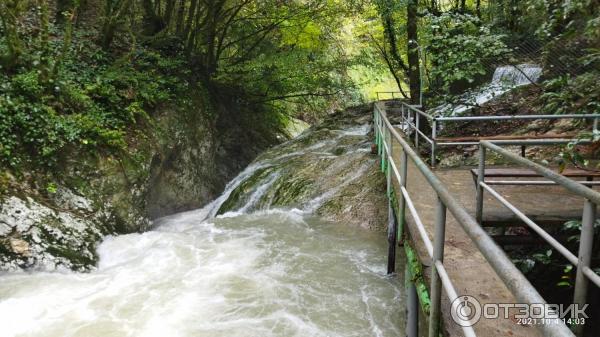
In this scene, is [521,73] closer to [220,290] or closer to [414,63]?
[414,63]

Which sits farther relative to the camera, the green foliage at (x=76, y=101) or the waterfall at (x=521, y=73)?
the waterfall at (x=521, y=73)

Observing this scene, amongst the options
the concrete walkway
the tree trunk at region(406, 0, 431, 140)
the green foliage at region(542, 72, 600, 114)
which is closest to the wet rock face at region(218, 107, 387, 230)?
the tree trunk at region(406, 0, 431, 140)

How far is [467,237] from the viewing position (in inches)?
148

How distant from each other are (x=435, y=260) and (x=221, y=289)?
12.9 feet

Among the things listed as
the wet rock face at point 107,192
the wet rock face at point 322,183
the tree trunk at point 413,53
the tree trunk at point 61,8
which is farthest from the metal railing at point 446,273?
the tree trunk at point 61,8

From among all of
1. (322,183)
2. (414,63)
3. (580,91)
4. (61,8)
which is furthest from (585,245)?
(61,8)

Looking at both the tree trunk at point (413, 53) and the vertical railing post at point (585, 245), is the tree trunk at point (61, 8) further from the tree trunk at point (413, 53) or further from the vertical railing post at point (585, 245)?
the vertical railing post at point (585, 245)

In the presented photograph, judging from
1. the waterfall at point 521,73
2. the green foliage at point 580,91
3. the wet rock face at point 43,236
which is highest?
the waterfall at point 521,73

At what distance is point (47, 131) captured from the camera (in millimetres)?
7367

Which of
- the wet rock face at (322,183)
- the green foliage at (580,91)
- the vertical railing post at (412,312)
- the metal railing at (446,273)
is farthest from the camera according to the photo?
the wet rock face at (322,183)

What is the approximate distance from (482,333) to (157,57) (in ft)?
33.2

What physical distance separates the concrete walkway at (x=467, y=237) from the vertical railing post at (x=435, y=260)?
0.29ft

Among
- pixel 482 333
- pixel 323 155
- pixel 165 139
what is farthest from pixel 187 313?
pixel 323 155

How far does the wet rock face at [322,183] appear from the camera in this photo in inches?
323
